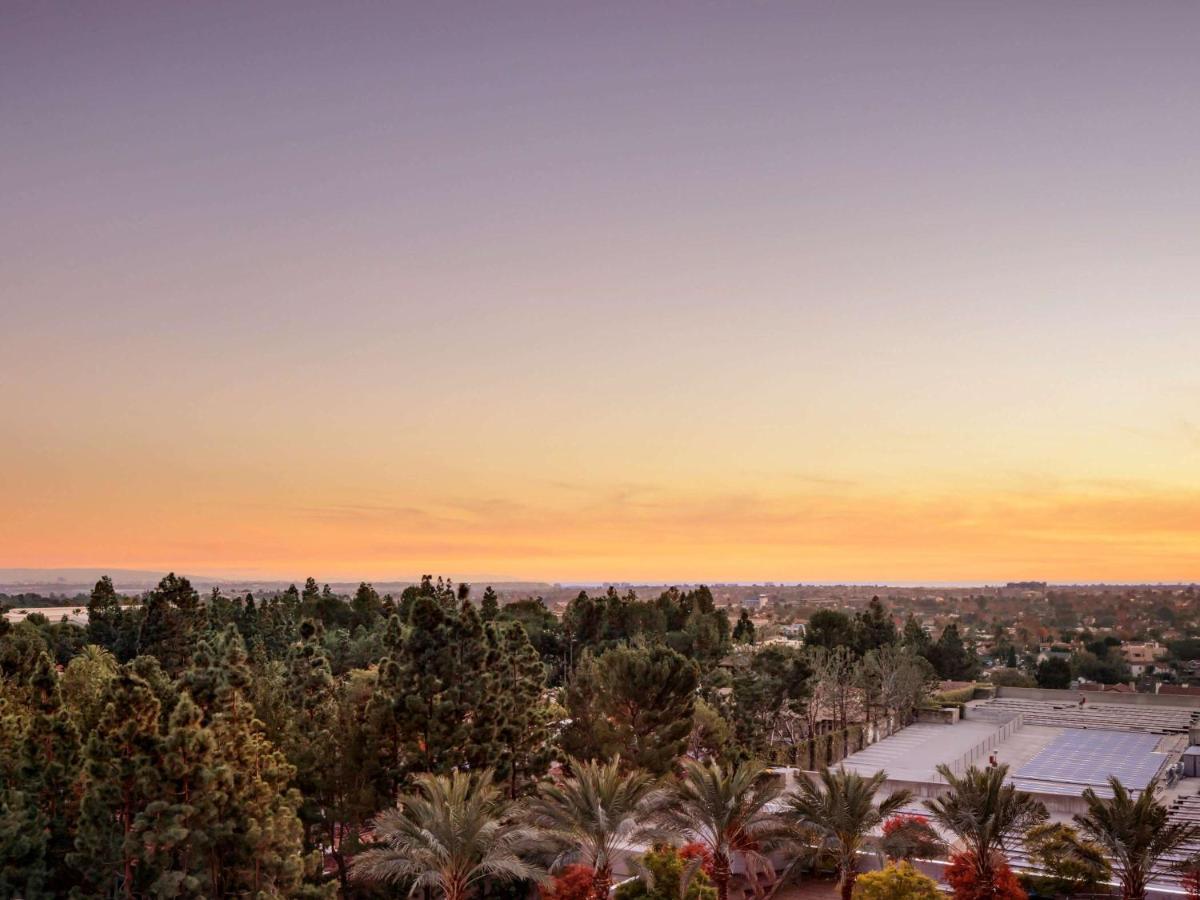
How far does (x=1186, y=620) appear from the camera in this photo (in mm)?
186000

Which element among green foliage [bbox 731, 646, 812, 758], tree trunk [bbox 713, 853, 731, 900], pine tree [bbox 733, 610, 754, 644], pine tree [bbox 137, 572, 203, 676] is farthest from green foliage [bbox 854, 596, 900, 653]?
tree trunk [bbox 713, 853, 731, 900]

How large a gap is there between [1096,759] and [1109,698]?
24.0 meters

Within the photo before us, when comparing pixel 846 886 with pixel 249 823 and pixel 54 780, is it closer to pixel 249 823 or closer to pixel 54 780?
pixel 249 823

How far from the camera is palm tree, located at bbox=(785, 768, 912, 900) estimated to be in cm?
2131

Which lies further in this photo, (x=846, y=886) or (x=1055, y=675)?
(x=1055, y=675)

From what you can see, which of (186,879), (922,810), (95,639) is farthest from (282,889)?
(95,639)

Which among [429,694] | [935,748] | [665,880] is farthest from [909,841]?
[935,748]

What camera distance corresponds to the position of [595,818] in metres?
19.9

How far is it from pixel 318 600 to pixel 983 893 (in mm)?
59325

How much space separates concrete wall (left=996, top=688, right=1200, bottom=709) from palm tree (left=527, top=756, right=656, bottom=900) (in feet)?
183

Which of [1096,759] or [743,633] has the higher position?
[743,633]

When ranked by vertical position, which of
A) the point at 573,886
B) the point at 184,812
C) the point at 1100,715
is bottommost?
the point at 1100,715

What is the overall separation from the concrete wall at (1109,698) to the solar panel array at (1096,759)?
44.1 ft

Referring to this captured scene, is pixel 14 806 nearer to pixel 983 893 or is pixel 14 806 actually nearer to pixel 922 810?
pixel 983 893
